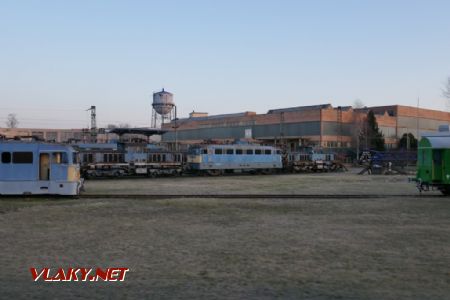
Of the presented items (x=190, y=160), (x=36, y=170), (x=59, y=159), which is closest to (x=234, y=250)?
(x=59, y=159)

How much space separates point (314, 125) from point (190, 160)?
48674 mm

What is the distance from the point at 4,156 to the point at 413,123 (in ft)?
339

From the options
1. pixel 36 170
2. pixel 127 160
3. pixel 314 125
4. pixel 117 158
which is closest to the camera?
pixel 36 170

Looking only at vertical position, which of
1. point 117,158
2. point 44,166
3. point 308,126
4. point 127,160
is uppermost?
point 308,126

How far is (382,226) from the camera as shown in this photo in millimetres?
14422

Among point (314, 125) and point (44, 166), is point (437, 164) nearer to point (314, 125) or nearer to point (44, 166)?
point (44, 166)

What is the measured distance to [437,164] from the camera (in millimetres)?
24500

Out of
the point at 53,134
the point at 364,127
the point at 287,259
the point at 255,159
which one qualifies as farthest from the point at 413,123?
the point at 287,259

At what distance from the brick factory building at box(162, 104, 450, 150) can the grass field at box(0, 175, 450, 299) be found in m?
64.6

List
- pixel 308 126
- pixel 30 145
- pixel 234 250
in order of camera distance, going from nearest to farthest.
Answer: pixel 234 250 → pixel 30 145 → pixel 308 126

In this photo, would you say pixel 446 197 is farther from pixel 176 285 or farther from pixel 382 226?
pixel 176 285

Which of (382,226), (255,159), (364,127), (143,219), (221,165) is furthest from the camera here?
(364,127)

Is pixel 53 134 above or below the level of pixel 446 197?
above

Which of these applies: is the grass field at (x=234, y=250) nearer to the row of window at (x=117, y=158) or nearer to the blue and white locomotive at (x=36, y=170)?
the blue and white locomotive at (x=36, y=170)
